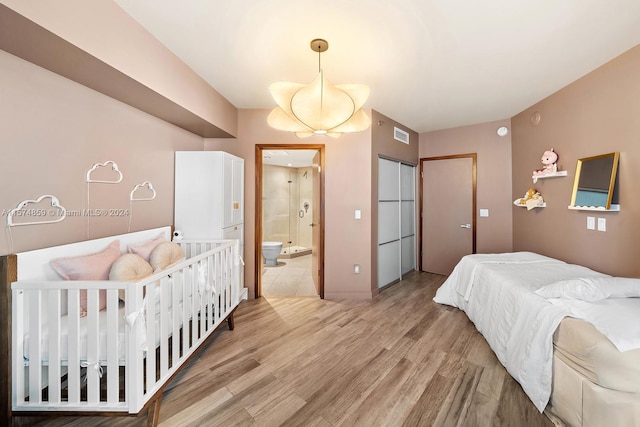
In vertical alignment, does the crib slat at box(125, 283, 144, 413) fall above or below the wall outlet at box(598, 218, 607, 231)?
below

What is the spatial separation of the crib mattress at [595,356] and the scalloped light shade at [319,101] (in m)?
1.80

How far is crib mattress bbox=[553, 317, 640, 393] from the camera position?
1083 mm

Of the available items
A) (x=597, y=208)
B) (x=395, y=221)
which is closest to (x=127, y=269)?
(x=395, y=221)

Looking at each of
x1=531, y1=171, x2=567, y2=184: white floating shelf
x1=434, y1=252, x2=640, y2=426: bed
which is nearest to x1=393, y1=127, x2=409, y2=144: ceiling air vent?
x1=531, y1=171, x2=567, y2=184: white floating shelf

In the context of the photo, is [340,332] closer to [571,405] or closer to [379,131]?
[571,405]

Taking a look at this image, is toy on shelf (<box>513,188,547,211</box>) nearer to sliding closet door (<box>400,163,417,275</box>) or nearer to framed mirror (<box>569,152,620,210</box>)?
framed mirror (<box>569,152,620,210</box>)

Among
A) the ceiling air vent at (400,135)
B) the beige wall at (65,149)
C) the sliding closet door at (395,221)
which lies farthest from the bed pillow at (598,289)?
the beige wall at (65,149)

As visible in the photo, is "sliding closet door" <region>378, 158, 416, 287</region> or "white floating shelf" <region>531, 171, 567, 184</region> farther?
"sliding closet door" <region>378, 158, 416, 287</region>

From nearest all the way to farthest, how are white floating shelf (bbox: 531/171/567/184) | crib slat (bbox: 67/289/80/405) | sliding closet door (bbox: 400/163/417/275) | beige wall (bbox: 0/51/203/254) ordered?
crib slat (bbox: 67/289/80/405) < beige wall (bbox: 0/51/203/254) < white floating shelf (bbox: 531/171/567/184) < sliding closet door (bbox: 400/163/417/275)

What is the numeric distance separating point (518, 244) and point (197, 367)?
3.94 metres

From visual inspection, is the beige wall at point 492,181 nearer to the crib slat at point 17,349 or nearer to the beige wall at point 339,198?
the beige wall at point 339,198

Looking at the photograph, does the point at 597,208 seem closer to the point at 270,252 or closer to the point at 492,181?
the point at 492,181

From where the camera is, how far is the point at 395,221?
3.77m

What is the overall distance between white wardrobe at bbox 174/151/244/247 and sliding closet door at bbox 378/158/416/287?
6.72 feet
